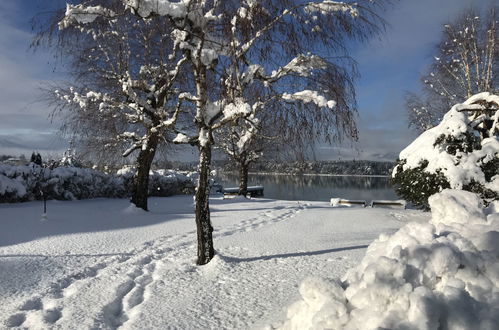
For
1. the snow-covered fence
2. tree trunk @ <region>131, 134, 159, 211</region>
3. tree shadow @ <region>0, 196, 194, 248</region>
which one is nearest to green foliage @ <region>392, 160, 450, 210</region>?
tree shadow @ <region>0, 196, 194, 248</region>

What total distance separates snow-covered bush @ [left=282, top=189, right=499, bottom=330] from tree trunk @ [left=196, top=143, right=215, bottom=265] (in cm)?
309

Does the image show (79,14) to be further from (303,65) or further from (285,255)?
(285,255)

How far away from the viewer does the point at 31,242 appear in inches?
271

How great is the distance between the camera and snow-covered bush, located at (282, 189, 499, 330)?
2035mm

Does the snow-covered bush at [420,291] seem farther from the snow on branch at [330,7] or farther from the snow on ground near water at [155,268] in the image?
the snow on branch at [330,7]

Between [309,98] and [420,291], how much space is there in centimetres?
331

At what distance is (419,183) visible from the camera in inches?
374

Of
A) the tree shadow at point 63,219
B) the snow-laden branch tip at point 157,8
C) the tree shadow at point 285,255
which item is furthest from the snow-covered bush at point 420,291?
the tree shadow at point 63,219

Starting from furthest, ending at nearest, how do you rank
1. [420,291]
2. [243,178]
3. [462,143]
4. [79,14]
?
1. [243,178]
2. [462,143]
3. [79,14]
4. [420,291]

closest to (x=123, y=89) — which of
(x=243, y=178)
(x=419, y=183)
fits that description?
(x=419, y=183)

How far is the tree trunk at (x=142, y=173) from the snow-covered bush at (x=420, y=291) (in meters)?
9.20

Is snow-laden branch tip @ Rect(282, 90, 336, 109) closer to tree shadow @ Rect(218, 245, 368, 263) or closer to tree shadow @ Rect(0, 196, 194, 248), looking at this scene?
tree shadow @ Rect(218, 245, 368, 263)

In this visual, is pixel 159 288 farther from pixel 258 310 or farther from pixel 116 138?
pixel 116 138

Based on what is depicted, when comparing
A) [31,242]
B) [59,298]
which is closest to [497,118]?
[59,298]
